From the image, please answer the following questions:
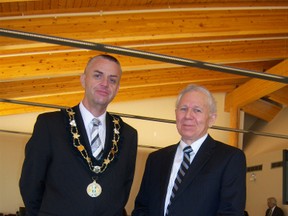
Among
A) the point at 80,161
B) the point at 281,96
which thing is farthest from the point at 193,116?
the point at 281,96

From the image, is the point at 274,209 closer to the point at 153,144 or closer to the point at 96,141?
the point at 153,144

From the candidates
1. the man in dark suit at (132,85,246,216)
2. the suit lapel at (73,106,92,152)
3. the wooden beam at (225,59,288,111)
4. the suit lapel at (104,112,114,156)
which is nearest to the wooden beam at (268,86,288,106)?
the wooden beam at (225,59,288,111)

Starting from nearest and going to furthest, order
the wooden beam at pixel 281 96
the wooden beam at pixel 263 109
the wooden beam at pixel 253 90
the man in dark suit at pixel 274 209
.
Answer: the wooden beam at pixel 253 90, the man in dark suit at pixel 274 209, the wooden beam at pixel 281 96, the wooden beam at pixel 263 109

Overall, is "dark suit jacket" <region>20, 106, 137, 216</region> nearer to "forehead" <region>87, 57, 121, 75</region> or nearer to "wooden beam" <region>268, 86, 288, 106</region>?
"forehead" <region>87, 57, 121, 75</region>

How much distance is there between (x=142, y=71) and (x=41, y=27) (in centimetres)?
499

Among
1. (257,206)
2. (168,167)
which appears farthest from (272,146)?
(168,167)

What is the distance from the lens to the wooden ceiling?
7.83 m

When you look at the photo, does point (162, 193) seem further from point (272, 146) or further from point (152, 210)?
point (272, 146)

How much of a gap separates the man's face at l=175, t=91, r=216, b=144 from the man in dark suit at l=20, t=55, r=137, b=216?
326mm

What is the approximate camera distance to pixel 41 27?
7.86 meters

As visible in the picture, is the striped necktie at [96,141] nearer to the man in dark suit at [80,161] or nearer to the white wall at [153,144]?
the man in dark suit at [80,161]

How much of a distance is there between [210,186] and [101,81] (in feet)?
2.38

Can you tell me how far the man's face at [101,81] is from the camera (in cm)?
235

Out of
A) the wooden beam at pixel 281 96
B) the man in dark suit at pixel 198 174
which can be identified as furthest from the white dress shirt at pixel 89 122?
the wooden beam at pixel 281 96
